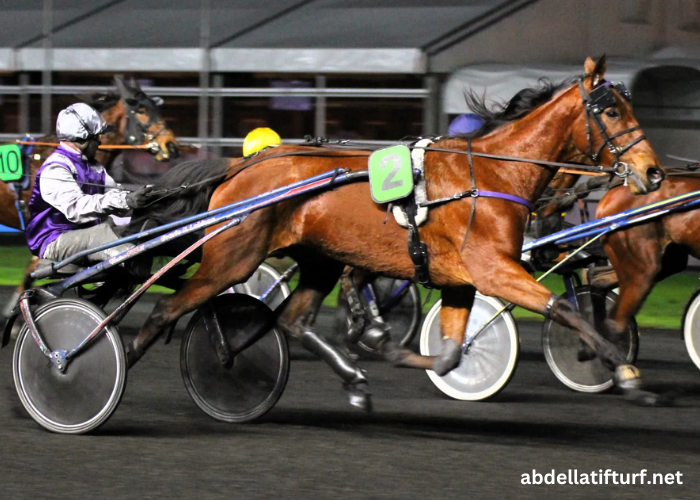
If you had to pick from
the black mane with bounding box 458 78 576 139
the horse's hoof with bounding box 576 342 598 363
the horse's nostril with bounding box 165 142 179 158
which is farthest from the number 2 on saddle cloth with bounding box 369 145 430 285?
the horse's nostril with bounding box 165 142 179 158

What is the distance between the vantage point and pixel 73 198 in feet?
Result: 18.6

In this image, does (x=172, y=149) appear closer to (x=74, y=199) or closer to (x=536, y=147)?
(x=74, y=199)

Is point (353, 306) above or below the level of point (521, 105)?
below

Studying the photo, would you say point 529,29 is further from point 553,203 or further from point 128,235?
point 128,235

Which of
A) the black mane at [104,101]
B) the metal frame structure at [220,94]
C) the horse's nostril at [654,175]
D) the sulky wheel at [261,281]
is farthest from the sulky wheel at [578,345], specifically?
the metal frame structure at [220,94]

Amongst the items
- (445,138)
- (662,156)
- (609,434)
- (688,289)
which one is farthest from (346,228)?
(662,156)

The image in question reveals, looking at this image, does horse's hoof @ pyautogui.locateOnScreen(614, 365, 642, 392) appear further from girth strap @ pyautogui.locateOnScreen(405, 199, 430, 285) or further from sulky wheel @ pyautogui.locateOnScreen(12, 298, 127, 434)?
sulky wheel @ pyautogui.locateOnScreen(12, 298, 127, 434)

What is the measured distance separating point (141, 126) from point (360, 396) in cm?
474

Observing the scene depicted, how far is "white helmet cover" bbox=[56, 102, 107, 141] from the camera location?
5.88 metres

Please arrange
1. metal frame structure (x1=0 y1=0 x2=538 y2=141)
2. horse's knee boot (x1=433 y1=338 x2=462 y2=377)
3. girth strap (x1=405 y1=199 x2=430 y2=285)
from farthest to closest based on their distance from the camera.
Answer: metal frame structure (x1=0 y1=0 x2=538 y2=141) < horse's knee boot (x1=433 y1=338 x2=462 y2=377) < girth strap (x1=405 y1=199 x2=430 y2=285)

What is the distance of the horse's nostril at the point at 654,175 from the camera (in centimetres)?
534

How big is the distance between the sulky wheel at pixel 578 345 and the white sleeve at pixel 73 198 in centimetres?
270

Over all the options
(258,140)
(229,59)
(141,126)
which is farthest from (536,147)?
(229,59)

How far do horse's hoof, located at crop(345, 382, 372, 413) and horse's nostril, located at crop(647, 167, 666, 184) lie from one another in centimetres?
167
